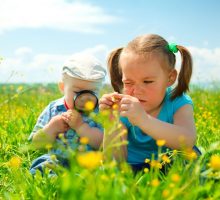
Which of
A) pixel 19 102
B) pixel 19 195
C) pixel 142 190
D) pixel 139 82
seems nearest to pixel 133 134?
pixel 139 82

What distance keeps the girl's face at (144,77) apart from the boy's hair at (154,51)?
56 mm

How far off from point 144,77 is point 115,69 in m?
0.58

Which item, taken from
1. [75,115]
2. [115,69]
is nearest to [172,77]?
[115,69]

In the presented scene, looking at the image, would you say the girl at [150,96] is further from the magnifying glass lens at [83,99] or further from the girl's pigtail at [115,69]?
the magnifying glass lens at [83,99]

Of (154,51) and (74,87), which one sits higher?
(154,51)

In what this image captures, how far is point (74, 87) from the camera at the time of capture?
3137 millimetres

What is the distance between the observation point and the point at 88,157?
1084mm

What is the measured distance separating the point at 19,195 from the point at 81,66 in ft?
4.20

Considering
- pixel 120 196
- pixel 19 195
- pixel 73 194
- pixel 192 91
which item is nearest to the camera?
pixel 73 194

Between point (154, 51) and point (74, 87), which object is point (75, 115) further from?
point (154, 51)

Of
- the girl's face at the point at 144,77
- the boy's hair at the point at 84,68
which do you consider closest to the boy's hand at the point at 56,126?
the boy's hair at the point at 84,68

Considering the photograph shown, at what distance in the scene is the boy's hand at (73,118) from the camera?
3137 millimetres

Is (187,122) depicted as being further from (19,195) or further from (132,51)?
(19,195)

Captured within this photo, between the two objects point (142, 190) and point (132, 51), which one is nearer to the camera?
point (142, 190)
